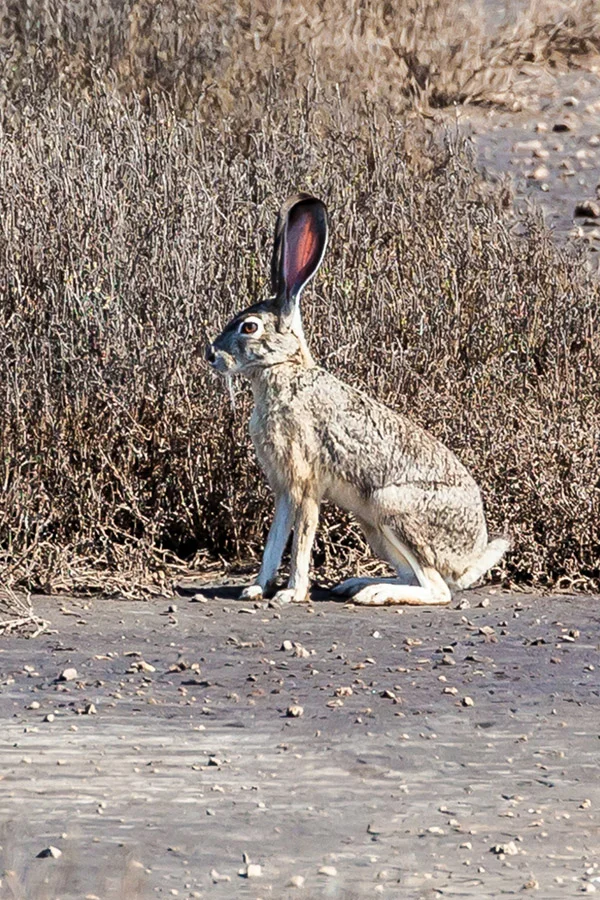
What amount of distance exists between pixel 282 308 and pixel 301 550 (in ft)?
3.26

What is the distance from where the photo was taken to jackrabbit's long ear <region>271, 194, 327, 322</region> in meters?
7.23

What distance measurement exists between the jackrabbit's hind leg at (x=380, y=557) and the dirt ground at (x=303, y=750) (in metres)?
0.20

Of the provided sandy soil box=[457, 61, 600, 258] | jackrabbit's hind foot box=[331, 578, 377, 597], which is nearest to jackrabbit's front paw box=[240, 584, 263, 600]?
jackrabbit's hind foot box=[331, 578, 377, 597]

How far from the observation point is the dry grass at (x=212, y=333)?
788 cm

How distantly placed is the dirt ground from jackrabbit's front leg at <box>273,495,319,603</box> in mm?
133

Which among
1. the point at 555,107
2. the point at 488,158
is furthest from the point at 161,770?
the point at 555,107

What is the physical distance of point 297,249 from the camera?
727 cm

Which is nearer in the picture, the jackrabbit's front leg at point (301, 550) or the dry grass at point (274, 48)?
the jackrabbit's front leg at point (301, 550)

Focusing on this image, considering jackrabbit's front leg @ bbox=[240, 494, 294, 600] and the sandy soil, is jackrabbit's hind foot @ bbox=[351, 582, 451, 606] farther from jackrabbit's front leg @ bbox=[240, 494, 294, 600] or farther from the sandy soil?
the sandy soil

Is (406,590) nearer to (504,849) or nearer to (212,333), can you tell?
(212,333)

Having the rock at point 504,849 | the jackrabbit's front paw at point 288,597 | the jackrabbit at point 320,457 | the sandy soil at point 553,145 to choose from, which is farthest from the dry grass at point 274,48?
the rock at point 504,849

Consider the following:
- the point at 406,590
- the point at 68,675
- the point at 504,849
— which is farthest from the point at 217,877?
the point at 406,590

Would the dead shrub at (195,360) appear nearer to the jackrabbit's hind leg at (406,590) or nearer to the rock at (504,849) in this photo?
the jackrabbit's hind leg at (406,590)

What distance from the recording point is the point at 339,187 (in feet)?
33.2
